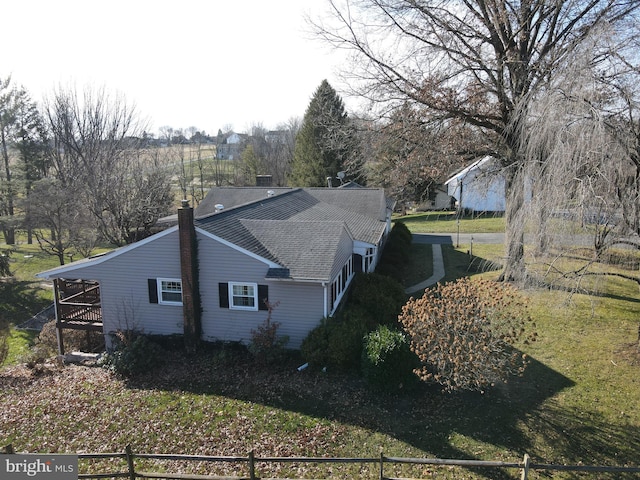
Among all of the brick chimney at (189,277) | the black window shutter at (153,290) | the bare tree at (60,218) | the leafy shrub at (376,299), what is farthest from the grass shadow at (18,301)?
the leafy shrub at (376,299)

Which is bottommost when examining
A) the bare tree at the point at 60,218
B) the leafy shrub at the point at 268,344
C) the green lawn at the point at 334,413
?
the green lawn at the point at 334,413

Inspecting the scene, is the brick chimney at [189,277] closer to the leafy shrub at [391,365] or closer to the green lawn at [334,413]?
the green lawn at [334,413]

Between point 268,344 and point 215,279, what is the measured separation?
297cm

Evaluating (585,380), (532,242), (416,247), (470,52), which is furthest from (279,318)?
(416,247)

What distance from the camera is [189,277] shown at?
1494cm

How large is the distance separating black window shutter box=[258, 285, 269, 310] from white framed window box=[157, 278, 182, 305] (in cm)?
294

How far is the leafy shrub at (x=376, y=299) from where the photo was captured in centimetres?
1614

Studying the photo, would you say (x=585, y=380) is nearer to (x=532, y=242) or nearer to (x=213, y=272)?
(x=532, y=242)

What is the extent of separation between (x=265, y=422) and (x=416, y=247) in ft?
72.8

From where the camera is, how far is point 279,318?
14.8 metres

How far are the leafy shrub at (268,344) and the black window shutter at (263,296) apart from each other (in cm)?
31

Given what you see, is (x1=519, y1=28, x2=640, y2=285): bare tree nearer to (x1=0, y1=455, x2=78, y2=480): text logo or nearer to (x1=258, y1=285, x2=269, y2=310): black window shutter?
(x1=258, y1=285, x2=269, y2=310): black window shutter

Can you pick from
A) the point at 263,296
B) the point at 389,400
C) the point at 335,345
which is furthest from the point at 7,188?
the point at 389,400

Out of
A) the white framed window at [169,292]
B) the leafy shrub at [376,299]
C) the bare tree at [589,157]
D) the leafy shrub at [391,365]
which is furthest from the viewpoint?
the leafy shrub at [376,299]
